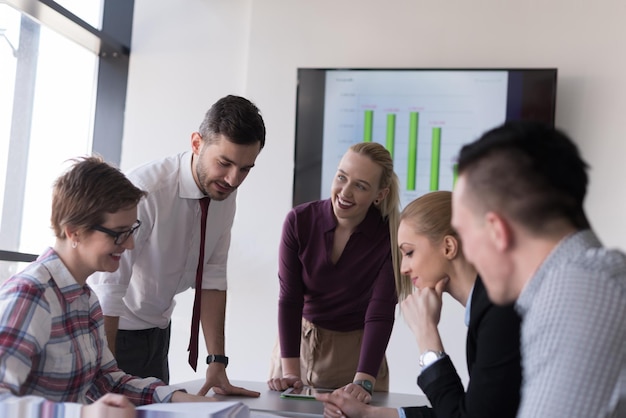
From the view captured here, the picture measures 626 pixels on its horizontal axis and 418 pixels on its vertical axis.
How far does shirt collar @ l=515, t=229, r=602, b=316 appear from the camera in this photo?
100cm

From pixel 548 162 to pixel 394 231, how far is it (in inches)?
61.9

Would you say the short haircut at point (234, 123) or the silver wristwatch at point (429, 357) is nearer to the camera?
the silver wristwatch at point (429, 357)

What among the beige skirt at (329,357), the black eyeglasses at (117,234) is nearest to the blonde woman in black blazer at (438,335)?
the black eyeglasses at (117,234)

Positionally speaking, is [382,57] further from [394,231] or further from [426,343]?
[426,343]

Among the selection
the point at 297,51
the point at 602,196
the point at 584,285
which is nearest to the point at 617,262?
the point at 584,285

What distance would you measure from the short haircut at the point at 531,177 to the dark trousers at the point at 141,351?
1511 millimetres

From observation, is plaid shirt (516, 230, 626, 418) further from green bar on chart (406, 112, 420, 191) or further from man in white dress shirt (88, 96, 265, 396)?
green bar on chart (406, 112, 420, 191)

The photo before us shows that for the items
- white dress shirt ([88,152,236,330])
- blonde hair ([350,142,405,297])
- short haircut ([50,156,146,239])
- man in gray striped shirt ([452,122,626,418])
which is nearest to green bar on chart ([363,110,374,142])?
blonde hair ([350,142,405,297])

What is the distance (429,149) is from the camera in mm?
3855

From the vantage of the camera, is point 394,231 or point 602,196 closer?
point 394,231

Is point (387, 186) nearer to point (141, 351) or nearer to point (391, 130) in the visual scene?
point (141, 351)

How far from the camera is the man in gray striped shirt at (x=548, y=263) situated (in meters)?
0.92

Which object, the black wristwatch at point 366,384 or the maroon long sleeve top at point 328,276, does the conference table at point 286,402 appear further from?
the maroon long sleeve top at point 328,276

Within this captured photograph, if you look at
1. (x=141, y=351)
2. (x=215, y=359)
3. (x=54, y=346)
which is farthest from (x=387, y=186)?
(x=54, y=346)
